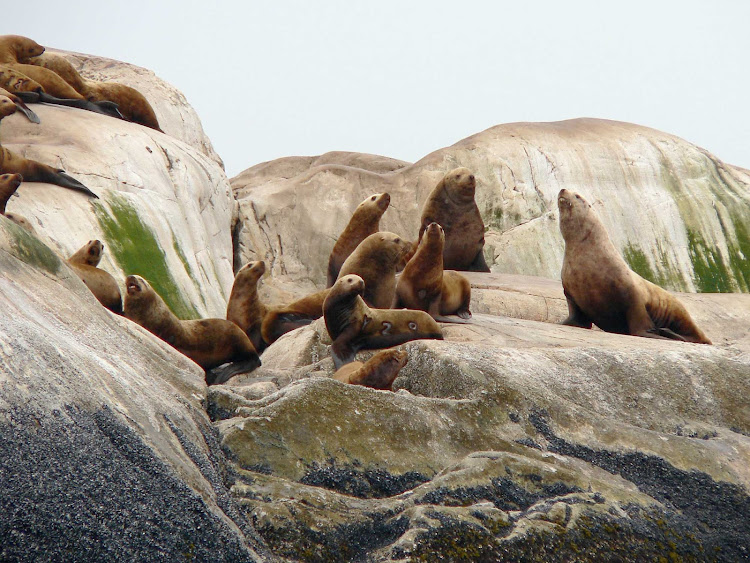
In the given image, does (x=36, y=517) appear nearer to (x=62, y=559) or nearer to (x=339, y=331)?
(x=62, y=559)

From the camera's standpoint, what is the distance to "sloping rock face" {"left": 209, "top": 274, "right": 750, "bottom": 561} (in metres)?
4.32

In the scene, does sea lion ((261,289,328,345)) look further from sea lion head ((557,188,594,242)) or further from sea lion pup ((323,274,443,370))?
sea lion head ((557,188,594,242))

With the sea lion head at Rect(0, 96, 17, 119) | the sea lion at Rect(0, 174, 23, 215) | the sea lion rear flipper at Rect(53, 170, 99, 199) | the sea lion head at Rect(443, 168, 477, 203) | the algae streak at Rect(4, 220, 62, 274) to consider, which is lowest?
the sea lion head at Rect(443, 168, 477, 203)

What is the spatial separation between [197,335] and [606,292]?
4.30 meters

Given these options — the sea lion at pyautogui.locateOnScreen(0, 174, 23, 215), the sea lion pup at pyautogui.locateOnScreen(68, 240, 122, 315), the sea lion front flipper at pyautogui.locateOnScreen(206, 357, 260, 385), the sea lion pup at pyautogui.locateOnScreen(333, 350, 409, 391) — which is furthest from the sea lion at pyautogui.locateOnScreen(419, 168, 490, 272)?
the sea lion pup at pyautogui.locateOnScreen(333, 350, 409, 391)

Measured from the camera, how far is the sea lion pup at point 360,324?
828 cm

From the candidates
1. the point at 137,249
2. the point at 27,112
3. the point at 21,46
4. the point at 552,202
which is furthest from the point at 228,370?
the point at 552,202

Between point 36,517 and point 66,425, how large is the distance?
469 mm

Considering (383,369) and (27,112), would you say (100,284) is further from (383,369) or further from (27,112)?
(27,112)

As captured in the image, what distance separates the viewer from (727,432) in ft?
21.5

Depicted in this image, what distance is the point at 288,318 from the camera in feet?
35.0

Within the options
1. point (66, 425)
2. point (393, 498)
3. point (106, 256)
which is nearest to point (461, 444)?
point (393, 498)

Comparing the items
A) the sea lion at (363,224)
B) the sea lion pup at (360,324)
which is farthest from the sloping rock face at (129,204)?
the sea lion pup at (360,324)

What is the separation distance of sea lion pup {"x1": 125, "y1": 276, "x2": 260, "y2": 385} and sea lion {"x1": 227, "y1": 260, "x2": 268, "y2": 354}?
65.0 inches
